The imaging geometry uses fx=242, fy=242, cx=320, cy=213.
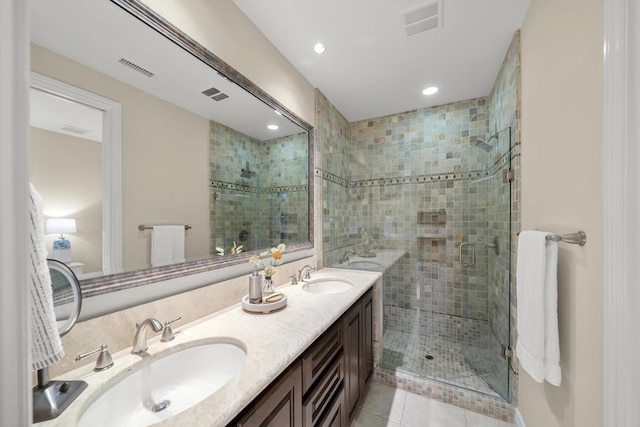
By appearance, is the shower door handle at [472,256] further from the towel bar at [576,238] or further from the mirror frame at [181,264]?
the mirror frame at [181,264]

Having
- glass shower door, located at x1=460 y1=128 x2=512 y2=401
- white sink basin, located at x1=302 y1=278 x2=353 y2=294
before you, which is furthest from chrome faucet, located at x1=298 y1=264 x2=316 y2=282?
glass shower door, located at x1=460 y1=128 x2=512 y2=401

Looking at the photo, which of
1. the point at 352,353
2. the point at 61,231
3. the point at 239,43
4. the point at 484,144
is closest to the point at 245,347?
the point at 61,231

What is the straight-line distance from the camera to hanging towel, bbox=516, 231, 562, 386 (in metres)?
1.00

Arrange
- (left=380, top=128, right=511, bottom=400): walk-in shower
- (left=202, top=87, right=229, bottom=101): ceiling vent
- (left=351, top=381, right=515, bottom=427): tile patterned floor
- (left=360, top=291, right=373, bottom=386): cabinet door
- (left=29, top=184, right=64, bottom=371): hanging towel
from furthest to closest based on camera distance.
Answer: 1. (left=380, top=128, right=511, bottom=400): walk-in shower
2. (left=360, top=291, right=373, bottom=386): cabinet door
3. (left=351, top=381, right=515, bottom=427): tile patterned floor
4. (left=202, top=87, right=229, bottom=101): ceiling vent
5. (left=29, top=184, right=64, bottom=371): hanging towel

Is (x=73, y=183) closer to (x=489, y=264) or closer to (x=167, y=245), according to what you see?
(x=167, y=245)

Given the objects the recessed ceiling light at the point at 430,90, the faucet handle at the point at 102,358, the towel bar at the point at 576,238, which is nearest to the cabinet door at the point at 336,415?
the faucet handle at the point at 102,358

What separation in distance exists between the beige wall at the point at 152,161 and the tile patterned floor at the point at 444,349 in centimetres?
189

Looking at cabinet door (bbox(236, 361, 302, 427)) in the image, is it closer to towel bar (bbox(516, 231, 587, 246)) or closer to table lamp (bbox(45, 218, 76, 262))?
table lamp (bbox(45, 218, 76, 262))

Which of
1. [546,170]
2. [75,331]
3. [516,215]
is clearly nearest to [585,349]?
[546,170]

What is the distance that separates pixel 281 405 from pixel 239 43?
1.83 meters

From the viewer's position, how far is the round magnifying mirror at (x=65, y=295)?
2.32 ft

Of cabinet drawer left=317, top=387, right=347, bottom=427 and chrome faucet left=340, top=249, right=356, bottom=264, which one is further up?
chrome faucet left=340, top=249, right=356, bottom=264

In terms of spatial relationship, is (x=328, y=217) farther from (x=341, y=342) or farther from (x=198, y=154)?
(x=198, y=154)

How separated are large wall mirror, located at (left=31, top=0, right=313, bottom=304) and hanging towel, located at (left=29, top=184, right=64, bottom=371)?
0.33 meters
